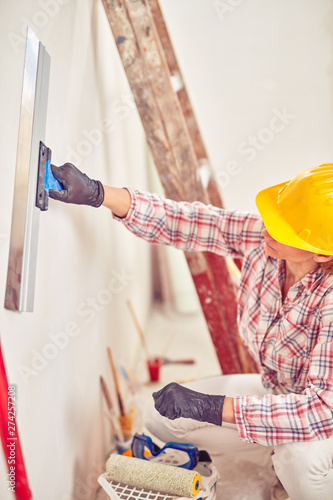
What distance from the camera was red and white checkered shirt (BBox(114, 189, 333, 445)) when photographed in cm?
133

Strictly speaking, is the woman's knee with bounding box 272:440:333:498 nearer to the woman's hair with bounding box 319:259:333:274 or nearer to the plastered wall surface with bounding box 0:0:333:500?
the woman's hair with bounding box 319:259:333:274

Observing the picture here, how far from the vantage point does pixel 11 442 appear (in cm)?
106

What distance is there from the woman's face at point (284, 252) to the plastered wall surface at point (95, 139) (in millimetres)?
414

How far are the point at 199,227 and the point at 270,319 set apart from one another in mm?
419

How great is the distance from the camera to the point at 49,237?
1361mm

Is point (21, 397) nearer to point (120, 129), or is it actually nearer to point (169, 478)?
point (169, 478)

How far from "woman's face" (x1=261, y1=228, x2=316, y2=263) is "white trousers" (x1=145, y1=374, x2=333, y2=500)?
1.76 feet

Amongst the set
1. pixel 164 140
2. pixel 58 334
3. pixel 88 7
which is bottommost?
pixel 58 334

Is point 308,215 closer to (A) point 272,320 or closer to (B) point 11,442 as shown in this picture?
(A) point 272,320

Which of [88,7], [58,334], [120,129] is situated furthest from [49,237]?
[120,129]

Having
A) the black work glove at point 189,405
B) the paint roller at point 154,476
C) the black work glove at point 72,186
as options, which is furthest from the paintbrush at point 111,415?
the black work glove at point 72,186

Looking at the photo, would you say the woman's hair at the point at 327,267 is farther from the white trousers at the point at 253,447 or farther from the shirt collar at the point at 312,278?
the white trousers at the point at 253,447

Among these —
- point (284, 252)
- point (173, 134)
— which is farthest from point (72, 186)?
point (173, 134)

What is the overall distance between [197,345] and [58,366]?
83.6 inches
